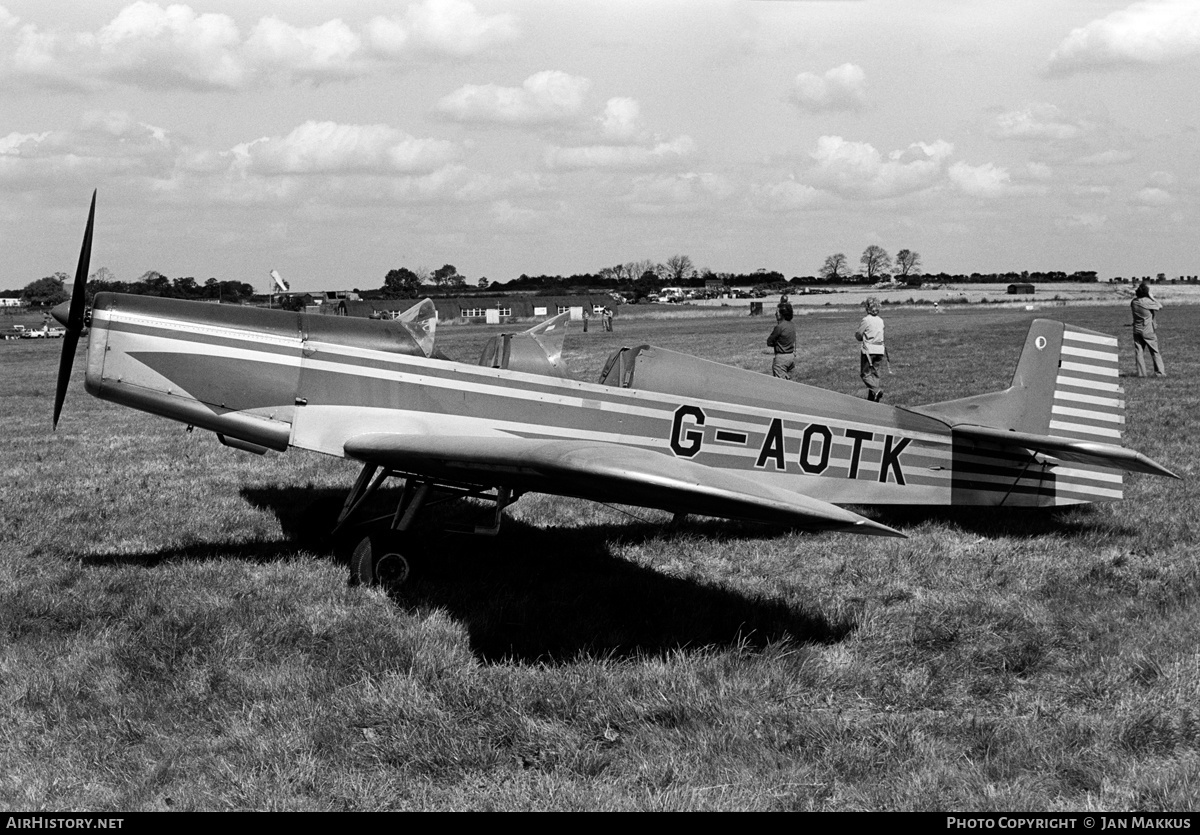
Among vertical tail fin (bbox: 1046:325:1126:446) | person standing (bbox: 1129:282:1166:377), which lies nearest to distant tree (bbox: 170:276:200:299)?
vertical tail fin (bbox: 1046:325:1126:446)

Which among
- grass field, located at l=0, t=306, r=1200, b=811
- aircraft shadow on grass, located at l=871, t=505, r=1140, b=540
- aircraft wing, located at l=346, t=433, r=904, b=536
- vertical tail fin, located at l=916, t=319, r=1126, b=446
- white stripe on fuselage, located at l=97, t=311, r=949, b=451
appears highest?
vertical tail fin, located at l=916, t=319, r=1126, b=446

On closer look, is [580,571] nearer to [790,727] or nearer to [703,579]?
[703,579]

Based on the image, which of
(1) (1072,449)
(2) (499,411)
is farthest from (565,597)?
(1) (1072,449)

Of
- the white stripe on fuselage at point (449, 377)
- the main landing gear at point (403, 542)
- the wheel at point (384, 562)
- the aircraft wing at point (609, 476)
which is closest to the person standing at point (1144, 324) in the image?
the white stripe on fuselage at point (449, 377)

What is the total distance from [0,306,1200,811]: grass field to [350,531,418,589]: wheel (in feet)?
0.55

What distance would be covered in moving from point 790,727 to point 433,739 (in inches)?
60.1

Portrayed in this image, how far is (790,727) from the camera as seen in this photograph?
4359mm

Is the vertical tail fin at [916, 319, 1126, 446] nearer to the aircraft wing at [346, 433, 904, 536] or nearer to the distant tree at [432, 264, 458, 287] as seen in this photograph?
the aircraft wing at [346, 433, 904, 536]

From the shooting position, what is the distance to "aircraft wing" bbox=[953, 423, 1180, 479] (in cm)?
638

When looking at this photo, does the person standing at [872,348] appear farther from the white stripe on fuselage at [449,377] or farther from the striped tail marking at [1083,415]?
the white stripe on fuselage at [449,377]

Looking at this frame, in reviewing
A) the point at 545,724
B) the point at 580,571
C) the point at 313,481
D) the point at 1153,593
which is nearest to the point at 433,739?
the point at 545,724

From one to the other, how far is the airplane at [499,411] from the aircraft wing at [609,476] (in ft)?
0.17

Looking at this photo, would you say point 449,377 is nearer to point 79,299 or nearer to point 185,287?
point 79,299

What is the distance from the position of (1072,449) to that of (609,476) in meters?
3.81
